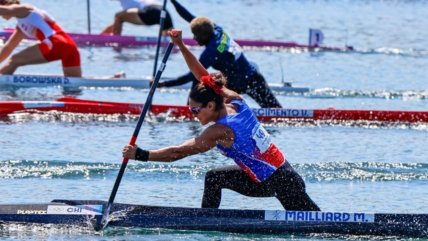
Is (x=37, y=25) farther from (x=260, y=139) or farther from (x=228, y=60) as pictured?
(x=260, y=139)

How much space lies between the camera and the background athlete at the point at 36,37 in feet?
61.7

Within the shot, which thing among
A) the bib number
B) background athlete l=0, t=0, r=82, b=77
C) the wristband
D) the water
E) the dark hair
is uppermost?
the dark hair

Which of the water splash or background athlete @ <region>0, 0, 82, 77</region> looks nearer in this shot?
the water splash

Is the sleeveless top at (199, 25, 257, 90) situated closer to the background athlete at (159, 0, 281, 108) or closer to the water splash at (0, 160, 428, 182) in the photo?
the background athlete at (159, 0, 281, 108)

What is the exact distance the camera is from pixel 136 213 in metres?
11.0

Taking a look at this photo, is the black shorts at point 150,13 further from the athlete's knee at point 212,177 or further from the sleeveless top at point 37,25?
the athlete's knee at point 212,177

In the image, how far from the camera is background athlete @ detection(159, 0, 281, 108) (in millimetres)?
15914

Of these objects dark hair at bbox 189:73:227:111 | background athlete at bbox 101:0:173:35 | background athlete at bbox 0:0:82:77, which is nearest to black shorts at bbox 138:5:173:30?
background athlete at bbox 101:0:173:35

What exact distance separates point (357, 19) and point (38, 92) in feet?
50.5

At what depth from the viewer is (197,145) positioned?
33.9ft

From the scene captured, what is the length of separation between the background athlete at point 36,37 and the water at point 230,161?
52cm

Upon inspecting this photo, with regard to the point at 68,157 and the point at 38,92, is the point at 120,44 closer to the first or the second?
the point at 38,92

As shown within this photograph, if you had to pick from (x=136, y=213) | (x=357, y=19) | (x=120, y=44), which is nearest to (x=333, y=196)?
(x=136, y=213)

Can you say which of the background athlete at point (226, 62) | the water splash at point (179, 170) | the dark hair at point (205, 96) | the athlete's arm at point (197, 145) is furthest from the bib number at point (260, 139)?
the background athlete at point (226, 62)
